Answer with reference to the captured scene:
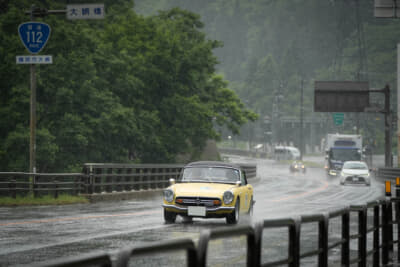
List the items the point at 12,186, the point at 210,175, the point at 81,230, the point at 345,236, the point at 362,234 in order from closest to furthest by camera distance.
A: the point at 345,236 → the point at 362,234 → the point at 81,230 → the point at 210,175 → the point at 12,186

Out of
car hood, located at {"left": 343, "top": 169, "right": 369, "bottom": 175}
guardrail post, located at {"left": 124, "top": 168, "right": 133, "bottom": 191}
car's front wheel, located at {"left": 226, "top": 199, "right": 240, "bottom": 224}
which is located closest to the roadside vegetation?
guardrail post, located at {"left": 124, "top": 168, "right": 133, "bottom": 191}

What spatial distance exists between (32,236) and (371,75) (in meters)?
157

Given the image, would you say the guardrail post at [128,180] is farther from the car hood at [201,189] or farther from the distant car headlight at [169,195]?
the distant car headlight at [169,195]

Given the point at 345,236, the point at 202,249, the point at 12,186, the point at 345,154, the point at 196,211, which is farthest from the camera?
the point at 345,154

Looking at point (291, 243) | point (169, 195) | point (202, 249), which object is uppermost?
point (202, 249)

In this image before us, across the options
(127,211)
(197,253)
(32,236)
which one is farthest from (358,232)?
(127,211)

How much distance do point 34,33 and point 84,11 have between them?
2818 mm

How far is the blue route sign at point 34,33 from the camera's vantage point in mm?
24953

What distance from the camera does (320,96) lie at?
5853 centimetres

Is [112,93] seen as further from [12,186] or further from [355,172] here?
[12,186]

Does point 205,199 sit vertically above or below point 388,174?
above

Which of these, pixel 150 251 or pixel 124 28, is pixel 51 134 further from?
pixel 150 251

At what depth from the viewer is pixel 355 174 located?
4912 cm

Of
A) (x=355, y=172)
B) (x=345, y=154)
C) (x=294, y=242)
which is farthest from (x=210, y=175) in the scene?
(x=345, y=154)
